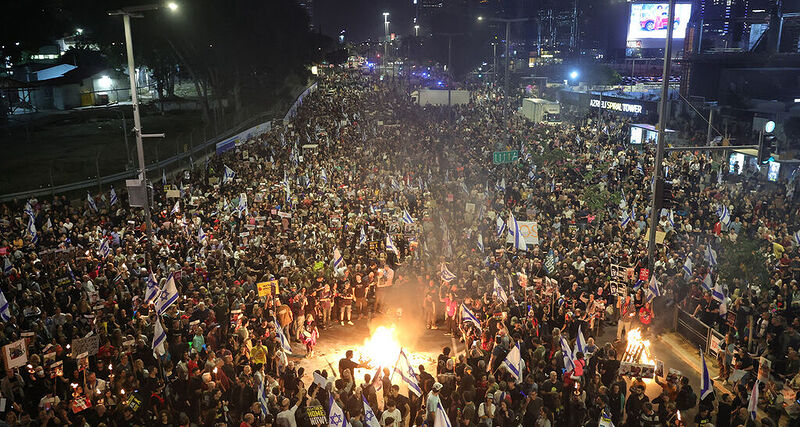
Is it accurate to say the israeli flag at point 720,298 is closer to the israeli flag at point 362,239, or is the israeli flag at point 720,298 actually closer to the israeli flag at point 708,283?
the israeli flag at point 708,283

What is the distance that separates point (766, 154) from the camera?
1591 cm

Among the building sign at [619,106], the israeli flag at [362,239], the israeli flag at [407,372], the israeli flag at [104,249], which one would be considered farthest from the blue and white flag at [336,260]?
the building sign at [619,106]

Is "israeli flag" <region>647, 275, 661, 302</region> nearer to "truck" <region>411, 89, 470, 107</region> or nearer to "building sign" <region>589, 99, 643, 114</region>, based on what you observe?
"building sign" <region>589, 99, 643, 114</region>

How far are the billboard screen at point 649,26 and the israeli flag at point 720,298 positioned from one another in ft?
128

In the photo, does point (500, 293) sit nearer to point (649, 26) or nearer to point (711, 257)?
point (711, 257)

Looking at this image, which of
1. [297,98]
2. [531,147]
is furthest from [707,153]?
[297,98]

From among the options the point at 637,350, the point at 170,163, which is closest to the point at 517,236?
the point at 637,350

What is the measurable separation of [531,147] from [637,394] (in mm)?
23244

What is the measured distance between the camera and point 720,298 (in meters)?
14.6

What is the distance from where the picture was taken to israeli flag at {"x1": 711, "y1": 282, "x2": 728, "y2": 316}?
47.4ft

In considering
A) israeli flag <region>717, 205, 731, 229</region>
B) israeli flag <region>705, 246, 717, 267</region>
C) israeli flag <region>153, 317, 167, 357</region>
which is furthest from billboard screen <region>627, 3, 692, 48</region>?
israeli flag <region>153, 317, 167, 357</region>

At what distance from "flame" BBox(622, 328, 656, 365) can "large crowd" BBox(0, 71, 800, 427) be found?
1.73ft

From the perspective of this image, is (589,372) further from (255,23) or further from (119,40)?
(255,23)

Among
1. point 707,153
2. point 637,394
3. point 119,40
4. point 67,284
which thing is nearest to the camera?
point 637,394
